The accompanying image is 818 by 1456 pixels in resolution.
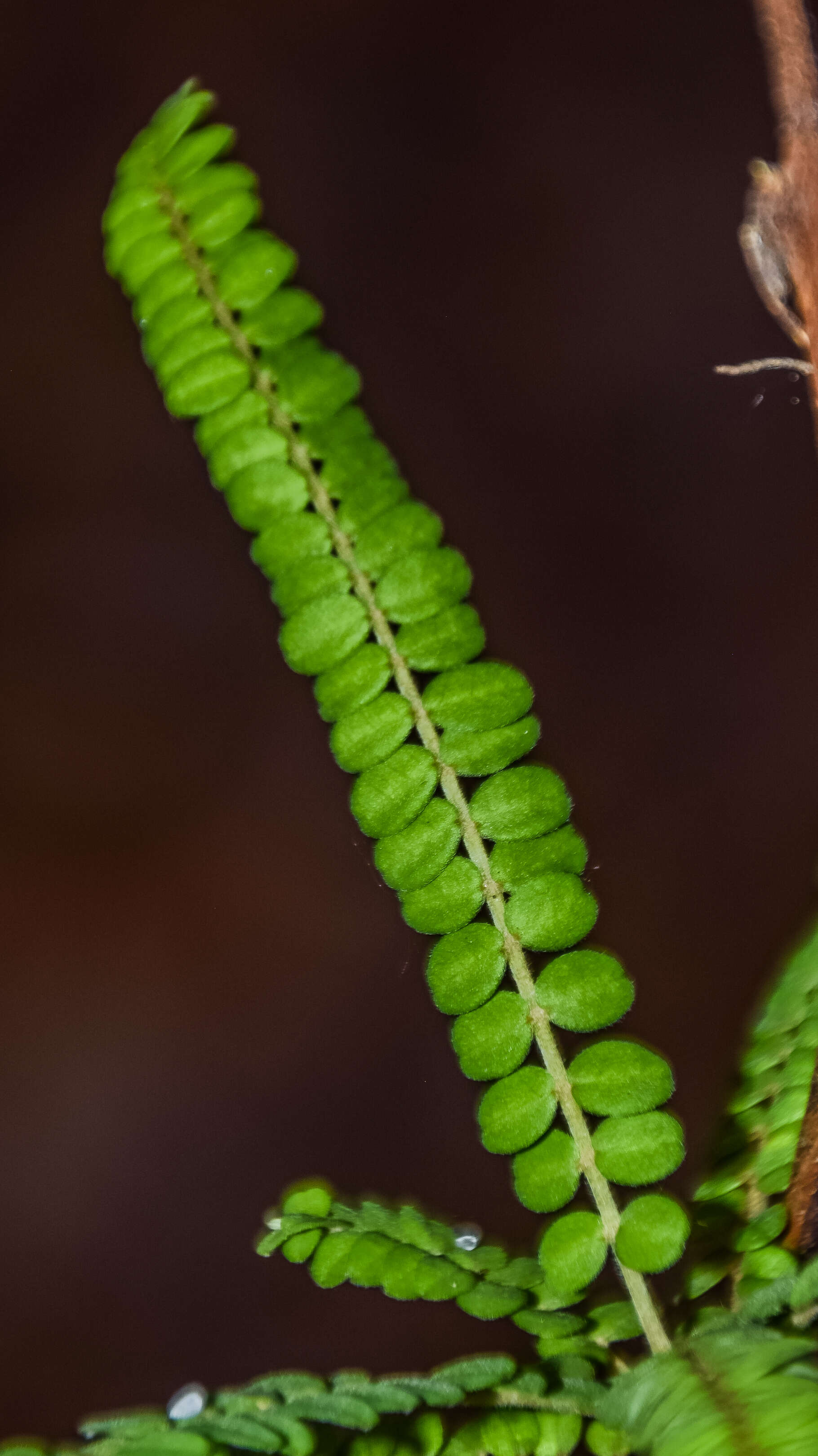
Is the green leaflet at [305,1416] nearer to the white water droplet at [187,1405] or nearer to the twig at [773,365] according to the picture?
the white water droplet at [187,1405]

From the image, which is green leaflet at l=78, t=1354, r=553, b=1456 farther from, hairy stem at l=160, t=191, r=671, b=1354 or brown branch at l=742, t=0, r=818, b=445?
brown branch at l=742, t=0, r=818, b=445

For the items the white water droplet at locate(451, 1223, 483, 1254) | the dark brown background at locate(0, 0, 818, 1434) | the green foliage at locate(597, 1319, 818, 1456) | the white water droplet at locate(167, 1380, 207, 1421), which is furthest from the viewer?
the dark brown background at locate(0, 0, 818, 1434)

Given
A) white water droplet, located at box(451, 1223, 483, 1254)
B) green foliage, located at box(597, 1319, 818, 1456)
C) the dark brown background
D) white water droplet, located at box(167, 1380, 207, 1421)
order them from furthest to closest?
the dark brown background
white water droplet, located at box(451, 1223, 483, 1254)
white water droplet, located at box(167, 1380, 207, 1421)
green foliage, located at box(597, 1319, 818, 1456)

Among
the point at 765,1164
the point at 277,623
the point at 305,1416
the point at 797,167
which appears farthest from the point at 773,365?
the point at 277,623

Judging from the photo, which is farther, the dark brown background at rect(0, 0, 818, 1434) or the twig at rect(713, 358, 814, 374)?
the dark brown background at rect(0, 0, 818, 1434)

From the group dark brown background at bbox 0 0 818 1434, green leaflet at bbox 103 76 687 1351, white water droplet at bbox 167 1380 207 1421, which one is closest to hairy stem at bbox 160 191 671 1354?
green leaflet at bbox 103 76 687 1351

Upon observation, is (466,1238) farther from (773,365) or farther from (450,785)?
(773,365)

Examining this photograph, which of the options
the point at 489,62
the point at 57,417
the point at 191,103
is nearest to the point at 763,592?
the point at 489,62
